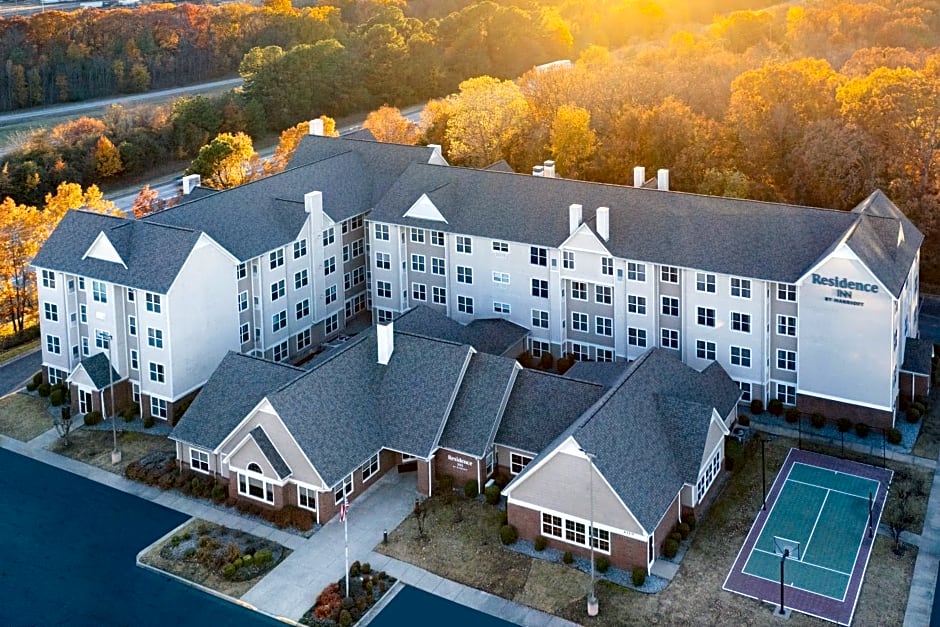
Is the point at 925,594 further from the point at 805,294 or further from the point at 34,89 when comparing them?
the point at 34,89

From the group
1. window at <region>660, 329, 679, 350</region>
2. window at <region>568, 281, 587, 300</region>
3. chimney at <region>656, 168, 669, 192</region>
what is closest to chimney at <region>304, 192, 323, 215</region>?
window at <region>568, 281, 587, 300</region>

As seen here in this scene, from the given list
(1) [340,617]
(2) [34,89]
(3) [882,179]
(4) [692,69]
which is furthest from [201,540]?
(2) [34,89]

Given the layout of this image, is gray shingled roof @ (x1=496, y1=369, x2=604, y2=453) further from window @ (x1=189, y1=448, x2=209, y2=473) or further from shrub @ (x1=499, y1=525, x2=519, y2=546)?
window @ (x1=189, y1=448, x2=209, y2=473)

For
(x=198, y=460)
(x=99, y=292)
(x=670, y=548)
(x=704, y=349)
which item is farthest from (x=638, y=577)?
(x=99, y=292)

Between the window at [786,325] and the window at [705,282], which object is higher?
the window at [705,282]

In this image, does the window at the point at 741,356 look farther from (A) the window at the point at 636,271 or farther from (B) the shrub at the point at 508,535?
(B) the shrub at the point at 508,535

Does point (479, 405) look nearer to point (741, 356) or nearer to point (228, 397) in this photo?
point (228, 397)

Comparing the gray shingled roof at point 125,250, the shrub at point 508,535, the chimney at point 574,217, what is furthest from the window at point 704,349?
the gray shingled roof at point 125,250
